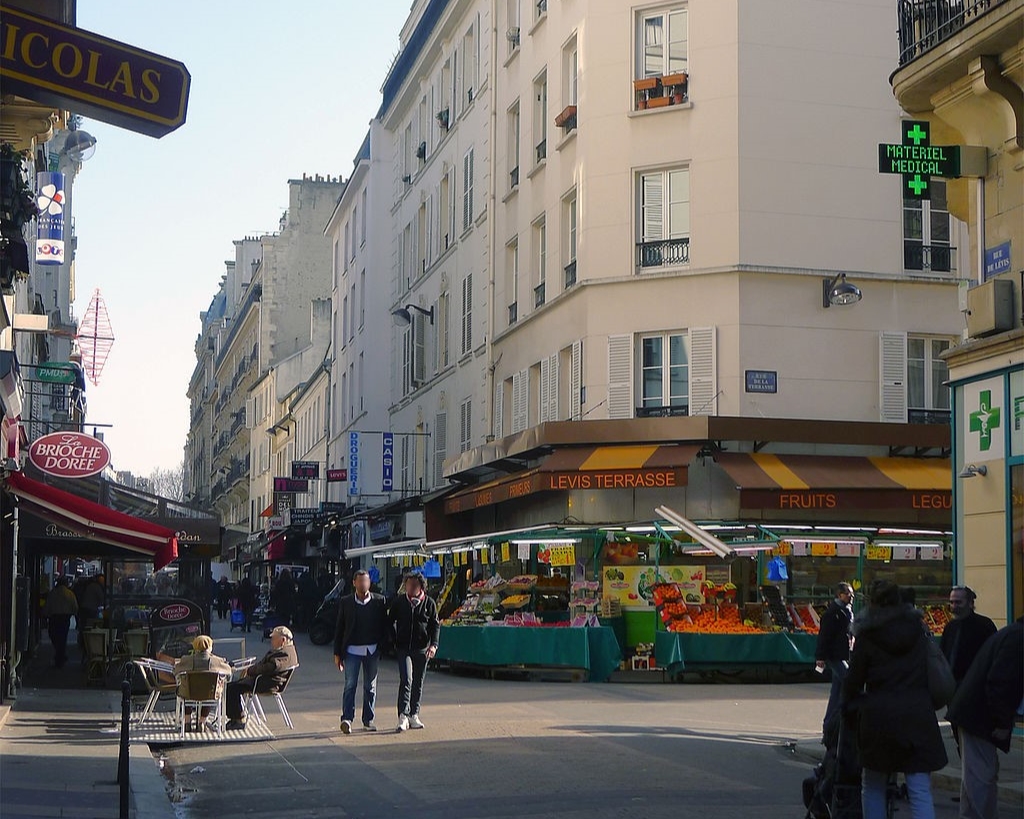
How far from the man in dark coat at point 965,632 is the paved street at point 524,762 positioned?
122 centimetres

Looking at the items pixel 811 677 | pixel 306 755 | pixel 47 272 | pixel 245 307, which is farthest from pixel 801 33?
pixel 245 307

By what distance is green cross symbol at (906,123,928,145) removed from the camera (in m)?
15.5

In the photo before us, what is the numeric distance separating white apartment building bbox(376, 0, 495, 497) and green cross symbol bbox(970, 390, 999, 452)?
17.9 meters

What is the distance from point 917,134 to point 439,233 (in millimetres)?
23586

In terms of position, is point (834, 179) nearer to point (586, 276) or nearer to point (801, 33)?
point (801, 33)

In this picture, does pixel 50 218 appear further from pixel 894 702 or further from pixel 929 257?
pixel 894 702

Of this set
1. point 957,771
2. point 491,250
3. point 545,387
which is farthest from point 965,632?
point 491,250

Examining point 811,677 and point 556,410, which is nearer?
point 811,677

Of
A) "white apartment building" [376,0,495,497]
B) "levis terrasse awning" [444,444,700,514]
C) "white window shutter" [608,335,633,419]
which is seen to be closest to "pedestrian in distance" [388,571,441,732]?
"levis terrasse awning" [444,444,700,514]

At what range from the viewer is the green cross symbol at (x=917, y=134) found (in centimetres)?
1550

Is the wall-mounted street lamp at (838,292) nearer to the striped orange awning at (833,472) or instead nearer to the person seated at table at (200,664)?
the striped orange awning at (833,472)

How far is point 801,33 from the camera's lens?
25.9 m

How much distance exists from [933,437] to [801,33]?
282 inches

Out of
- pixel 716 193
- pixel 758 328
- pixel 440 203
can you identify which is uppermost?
pixel 440 203
